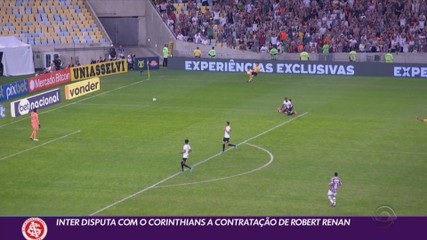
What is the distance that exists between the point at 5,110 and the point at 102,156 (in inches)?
536

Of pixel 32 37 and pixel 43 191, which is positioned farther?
pixel 32 37

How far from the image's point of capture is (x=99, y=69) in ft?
216

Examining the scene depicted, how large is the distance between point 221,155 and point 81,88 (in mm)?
19897

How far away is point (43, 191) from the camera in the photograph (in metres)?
34.3

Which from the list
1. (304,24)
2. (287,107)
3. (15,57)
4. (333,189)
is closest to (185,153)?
(333,189)

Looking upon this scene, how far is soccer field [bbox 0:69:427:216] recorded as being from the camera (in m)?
32.5

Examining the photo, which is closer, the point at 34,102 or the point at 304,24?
the point at 34,102

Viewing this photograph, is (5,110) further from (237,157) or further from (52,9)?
(52,9)

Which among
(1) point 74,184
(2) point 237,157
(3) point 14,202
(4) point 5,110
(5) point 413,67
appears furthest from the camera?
(5) point 413,67

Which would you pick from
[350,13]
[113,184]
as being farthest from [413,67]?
[113,184]

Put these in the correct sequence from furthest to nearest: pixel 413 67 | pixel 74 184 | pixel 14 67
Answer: pixel 14 67 < pixel 413 67 < pixel 74 184

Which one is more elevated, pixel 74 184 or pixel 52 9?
pixel 52 9

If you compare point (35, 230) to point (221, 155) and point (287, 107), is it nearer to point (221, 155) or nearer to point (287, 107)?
point (221, 155)

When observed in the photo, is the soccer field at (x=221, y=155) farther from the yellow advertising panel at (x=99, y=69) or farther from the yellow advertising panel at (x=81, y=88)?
the yellow advertising panel at (x=99, y=69)
